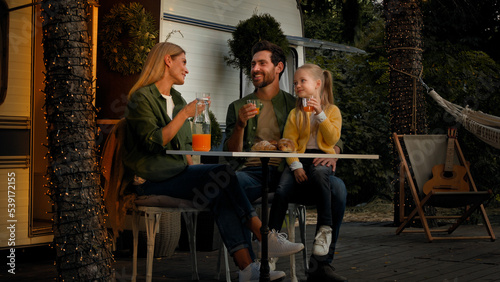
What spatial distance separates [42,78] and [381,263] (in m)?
3.19

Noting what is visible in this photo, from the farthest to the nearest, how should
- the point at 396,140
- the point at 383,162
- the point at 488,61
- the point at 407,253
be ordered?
the point at 383,162 → the point at 488,61 → the point at 396,140 → the point at 407,253

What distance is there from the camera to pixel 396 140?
22.2ft

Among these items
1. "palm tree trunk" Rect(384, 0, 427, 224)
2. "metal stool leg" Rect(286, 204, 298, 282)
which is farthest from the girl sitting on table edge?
"palm tree trunk" Rect(384, 0, 427, 224)

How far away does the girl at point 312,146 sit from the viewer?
13.4 feet

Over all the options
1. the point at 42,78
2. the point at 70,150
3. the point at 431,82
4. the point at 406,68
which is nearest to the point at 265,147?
the point at 70,150

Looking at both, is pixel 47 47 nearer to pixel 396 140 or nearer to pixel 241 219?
pixel 241 219

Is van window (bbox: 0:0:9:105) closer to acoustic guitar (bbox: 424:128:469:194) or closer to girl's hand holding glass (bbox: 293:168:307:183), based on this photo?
girl's hand holding glass (bbox: 293:168:307:183)

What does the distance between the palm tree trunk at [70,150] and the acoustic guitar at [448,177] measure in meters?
4.06

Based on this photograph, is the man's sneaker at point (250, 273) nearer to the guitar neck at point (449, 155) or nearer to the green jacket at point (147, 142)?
the green jacket at point (147, 142)

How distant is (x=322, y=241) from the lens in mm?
4047

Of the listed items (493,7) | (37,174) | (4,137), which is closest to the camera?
(4,137)

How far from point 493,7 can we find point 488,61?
277 cm

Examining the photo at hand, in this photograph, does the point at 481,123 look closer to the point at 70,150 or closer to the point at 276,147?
the point at 276,147

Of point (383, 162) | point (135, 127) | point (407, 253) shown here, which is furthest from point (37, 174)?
point (383, 162)
